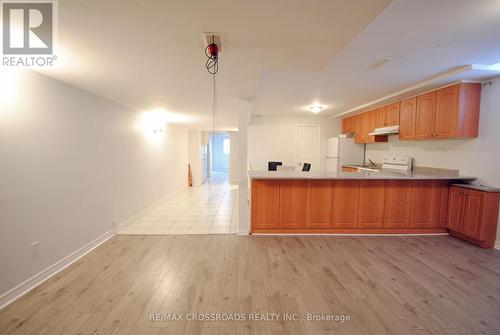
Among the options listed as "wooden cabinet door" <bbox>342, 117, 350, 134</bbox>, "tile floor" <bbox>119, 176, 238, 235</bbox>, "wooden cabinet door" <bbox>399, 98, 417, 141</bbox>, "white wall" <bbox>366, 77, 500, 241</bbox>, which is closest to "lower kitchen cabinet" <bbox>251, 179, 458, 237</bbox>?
"white wall" <bbox>366, 77, 500, 241</bbox>

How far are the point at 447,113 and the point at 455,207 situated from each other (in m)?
1.52

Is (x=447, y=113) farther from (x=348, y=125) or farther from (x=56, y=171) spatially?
(x=56, y=171)

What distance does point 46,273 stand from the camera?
2322 millimetres

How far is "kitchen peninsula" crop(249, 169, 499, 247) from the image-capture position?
11.7 feet

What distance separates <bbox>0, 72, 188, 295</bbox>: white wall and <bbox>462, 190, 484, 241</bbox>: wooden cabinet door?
5566 millimetres

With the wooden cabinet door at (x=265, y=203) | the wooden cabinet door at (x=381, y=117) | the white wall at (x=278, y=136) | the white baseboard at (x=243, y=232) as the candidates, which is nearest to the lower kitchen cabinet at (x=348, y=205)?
the wooden cabinet door at (x=265, y=203)

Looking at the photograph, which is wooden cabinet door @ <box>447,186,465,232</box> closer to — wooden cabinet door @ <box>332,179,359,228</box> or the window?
wooden cabinet door @ <box>332,179,359,228</box>

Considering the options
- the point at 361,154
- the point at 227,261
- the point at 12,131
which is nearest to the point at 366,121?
the point at 361,154

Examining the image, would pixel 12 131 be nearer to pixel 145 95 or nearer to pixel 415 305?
pixel 145 95

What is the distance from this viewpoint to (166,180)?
612cm

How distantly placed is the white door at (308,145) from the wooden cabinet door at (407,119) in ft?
8.67

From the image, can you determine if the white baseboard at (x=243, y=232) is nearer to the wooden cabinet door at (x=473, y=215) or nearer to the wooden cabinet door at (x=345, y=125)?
the wooden cabinet door at (x=473, y=215)

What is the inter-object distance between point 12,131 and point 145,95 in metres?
1.64

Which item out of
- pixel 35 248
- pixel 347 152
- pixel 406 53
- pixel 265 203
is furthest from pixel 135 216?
pixel 347 152
